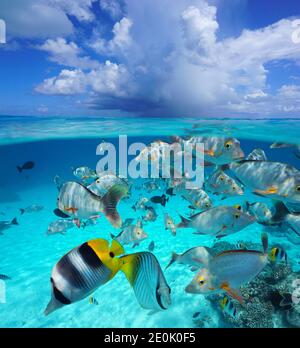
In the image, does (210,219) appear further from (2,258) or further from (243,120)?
(243,120)

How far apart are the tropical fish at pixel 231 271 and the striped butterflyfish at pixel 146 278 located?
3.44 ft

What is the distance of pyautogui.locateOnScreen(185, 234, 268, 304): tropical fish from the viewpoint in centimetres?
320

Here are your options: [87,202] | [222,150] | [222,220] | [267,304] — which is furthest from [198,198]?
[87,202]

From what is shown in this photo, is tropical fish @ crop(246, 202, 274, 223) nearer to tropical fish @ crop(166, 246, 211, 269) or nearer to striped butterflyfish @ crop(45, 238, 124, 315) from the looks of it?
tropical fish @ crop(166, 246, 211, 269)

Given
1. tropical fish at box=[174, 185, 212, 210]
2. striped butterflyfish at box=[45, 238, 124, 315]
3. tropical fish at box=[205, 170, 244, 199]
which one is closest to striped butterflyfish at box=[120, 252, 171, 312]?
striped butterflyfish at box=[45, 238, 124, 315]

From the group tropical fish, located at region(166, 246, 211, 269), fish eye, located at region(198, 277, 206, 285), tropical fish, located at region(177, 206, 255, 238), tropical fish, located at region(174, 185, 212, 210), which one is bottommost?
tropical fish, located at region(166, 246, 211, 269)

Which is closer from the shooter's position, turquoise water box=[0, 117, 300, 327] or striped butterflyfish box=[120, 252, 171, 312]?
striped butterflyfish box=[120, 252, 171, 312]

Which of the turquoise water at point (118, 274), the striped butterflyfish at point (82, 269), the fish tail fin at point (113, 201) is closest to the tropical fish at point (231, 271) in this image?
the fish tail fin at point (113, 201)

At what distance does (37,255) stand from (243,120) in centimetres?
1717

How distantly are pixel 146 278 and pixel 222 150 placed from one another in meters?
3.26

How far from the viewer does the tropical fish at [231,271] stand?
3.20 metres

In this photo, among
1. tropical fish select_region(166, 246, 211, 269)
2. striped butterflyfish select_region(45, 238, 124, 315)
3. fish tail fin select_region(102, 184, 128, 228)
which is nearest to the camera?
striped butterflyfish select_region(45, 238, 124, 315)

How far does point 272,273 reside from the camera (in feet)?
27.2
